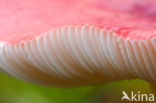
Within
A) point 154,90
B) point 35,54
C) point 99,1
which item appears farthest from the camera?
point 99,1

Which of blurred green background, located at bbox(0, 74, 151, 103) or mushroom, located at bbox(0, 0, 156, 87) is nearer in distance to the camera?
mushroom, located at bbox(0, 0, 156, 87)

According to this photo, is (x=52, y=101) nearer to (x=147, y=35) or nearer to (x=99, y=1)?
(x=99, y=1)

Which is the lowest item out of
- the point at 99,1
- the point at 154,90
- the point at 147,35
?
the point at 154,90

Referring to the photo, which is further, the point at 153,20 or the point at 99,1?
the point at 99,1

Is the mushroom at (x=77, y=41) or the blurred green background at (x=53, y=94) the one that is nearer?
the mushroom at (x=77, y=41)

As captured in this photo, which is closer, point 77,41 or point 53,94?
point 77,41

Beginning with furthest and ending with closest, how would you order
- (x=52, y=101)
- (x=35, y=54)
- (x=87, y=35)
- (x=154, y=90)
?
(x=52, y=101) → (x=154, y=90) → (x=35, y=54) → (x=87, y=35)

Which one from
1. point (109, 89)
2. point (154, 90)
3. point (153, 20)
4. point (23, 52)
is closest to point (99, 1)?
point (153, 20)

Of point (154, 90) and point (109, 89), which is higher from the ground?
point (109, 89)
